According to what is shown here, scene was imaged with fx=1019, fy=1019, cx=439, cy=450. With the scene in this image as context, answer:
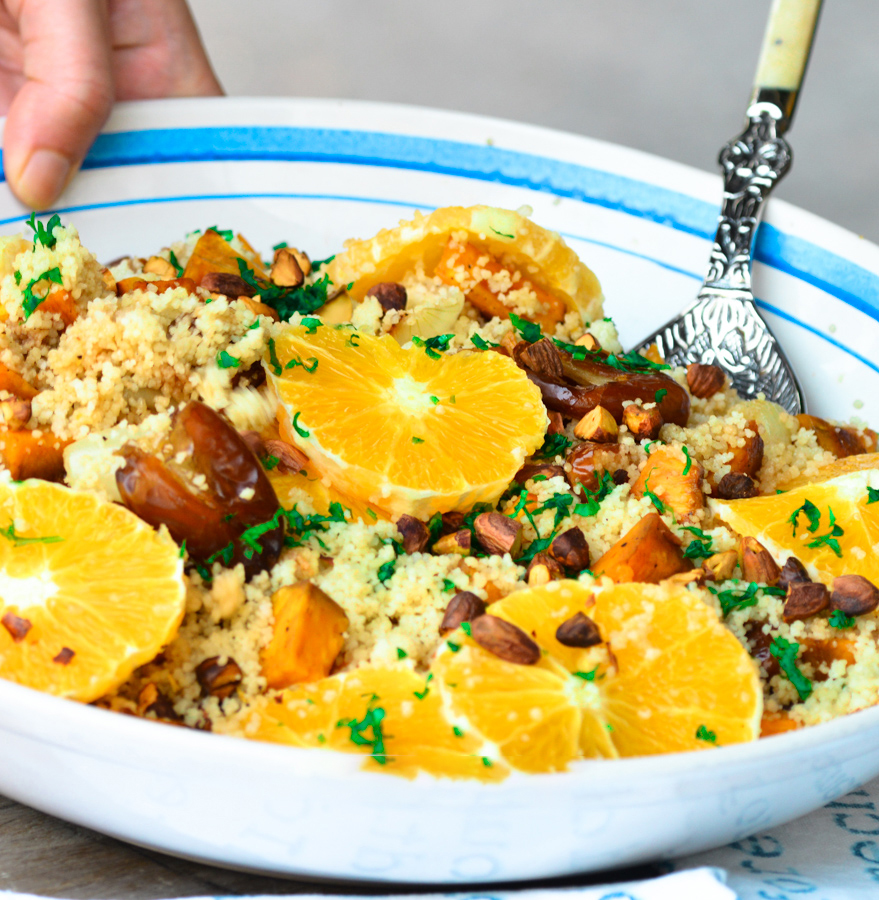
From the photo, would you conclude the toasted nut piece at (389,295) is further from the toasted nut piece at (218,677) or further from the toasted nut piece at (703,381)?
the toasted nut piece at (218,677)

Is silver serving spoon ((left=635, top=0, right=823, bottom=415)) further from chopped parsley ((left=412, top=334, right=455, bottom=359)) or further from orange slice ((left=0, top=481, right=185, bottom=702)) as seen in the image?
orange slice ((left=0, top=481, right=185, bottom=702))

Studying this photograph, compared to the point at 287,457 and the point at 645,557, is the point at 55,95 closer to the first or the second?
the point at 287,457

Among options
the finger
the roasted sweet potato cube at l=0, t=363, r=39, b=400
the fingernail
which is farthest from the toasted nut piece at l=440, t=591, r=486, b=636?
the finger

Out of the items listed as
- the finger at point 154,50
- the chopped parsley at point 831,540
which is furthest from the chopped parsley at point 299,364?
the finger at point 154,50

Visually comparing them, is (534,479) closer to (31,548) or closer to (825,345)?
(31,548)

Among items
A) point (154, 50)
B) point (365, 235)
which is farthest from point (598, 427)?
point (154, 50)
